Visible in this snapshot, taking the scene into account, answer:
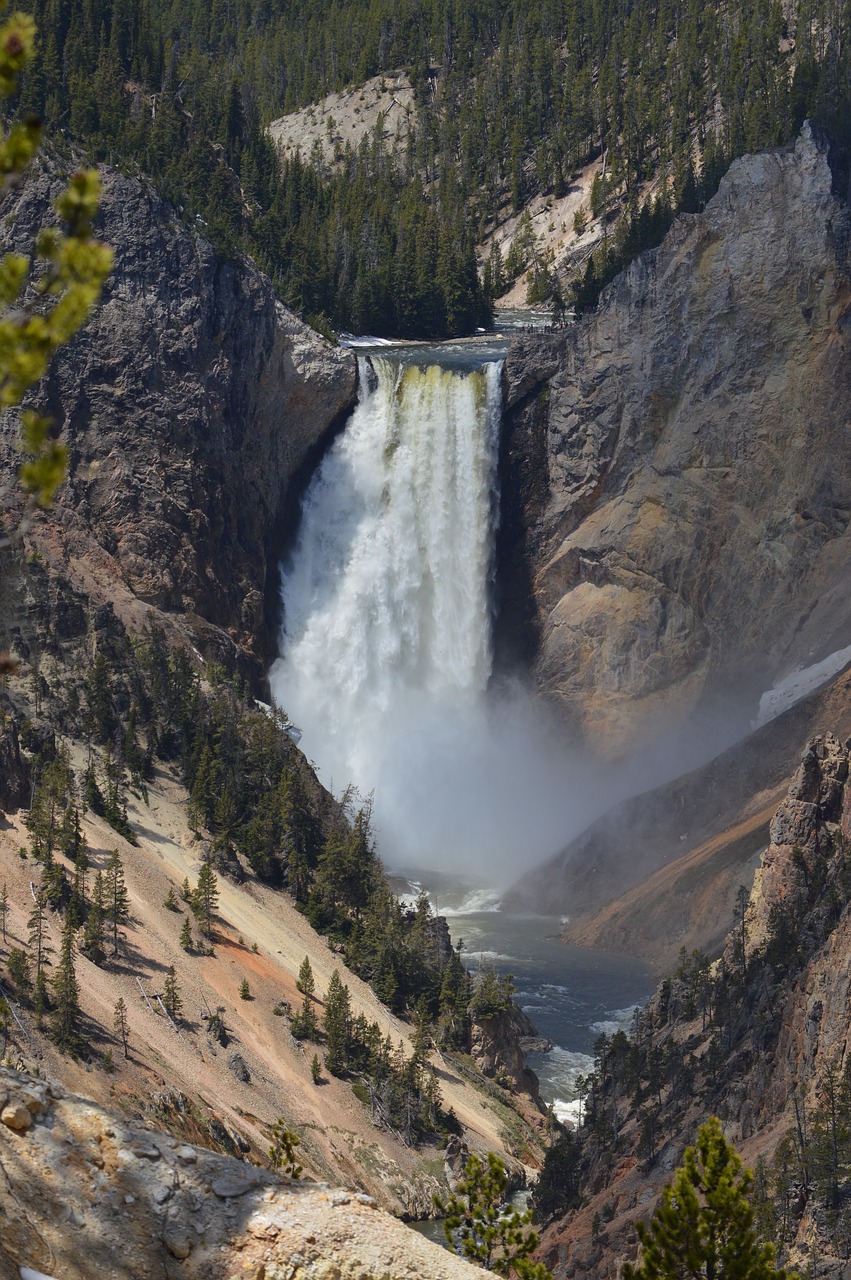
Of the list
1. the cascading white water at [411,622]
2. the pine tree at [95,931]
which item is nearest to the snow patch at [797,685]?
the cascading white water at [411,622]

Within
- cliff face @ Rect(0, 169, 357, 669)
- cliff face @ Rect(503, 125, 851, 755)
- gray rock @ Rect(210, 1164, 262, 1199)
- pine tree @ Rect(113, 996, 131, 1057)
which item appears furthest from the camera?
cliff face @ Rect(503, 125, 851, 755)

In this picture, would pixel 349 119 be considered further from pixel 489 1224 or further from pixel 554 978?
pixel 489 1224

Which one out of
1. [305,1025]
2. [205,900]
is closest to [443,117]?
[205,900]

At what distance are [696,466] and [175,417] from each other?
112 feet

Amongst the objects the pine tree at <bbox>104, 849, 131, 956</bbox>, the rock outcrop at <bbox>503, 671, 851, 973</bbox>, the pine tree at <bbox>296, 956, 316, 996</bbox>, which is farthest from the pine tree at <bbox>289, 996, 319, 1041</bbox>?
the rock outcrop at <bbox>503, 671, 851, 973</bbox>

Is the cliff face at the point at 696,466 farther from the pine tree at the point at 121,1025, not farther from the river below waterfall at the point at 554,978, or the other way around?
the pine tree at the point at 121,1025

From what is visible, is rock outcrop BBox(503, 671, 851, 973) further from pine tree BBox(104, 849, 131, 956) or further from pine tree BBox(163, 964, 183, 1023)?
pine tree BBox(104, 849, 131, 956)

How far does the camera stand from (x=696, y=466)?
98.4m

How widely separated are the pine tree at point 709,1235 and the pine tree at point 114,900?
3381 centimetres

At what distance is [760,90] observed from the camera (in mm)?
128125

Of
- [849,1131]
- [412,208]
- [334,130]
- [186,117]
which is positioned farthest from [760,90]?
[849,1131]

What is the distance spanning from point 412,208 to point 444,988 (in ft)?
297

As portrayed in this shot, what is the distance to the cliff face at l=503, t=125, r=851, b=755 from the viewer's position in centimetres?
9506

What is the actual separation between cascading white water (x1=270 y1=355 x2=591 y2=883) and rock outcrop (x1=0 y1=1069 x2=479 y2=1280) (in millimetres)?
80177
